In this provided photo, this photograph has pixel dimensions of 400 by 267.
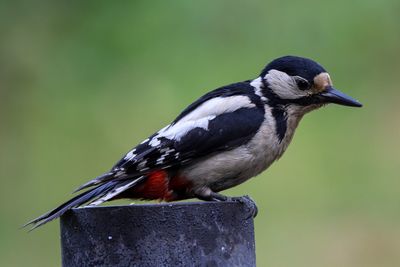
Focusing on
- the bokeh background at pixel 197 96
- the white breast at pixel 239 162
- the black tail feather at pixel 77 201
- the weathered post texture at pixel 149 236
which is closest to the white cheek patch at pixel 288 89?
the white breast at pixel 239 162

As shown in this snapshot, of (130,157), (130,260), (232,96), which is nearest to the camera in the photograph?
(130,260)

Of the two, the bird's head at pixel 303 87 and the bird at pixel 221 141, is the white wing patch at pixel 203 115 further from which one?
the bird's head at pixel 303 87

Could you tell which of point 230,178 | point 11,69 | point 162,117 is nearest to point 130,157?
point 230,178

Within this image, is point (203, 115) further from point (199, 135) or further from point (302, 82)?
point (302, 82)

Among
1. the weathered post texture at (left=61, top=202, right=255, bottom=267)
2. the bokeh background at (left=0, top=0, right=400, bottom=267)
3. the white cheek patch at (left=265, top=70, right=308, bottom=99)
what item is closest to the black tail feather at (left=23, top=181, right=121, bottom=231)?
the weathered post texture at (left=61, top=202, right=255, bottom=267)

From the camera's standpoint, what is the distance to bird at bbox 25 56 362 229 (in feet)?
13.0

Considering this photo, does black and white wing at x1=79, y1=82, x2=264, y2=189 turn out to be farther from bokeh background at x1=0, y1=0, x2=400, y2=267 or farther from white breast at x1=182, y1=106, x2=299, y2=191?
bokeh background at x1=0, y1=0, x2=400, y2=267

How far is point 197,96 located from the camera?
6.36 metres

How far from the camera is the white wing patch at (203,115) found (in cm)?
407

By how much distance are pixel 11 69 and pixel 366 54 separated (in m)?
2.23

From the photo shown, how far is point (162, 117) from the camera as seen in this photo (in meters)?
6.66

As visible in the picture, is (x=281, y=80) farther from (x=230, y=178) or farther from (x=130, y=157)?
(x=130, y=157)

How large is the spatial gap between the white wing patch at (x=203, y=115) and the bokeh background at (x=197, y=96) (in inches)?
83.4

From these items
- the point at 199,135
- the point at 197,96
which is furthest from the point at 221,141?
the point at 197,96
